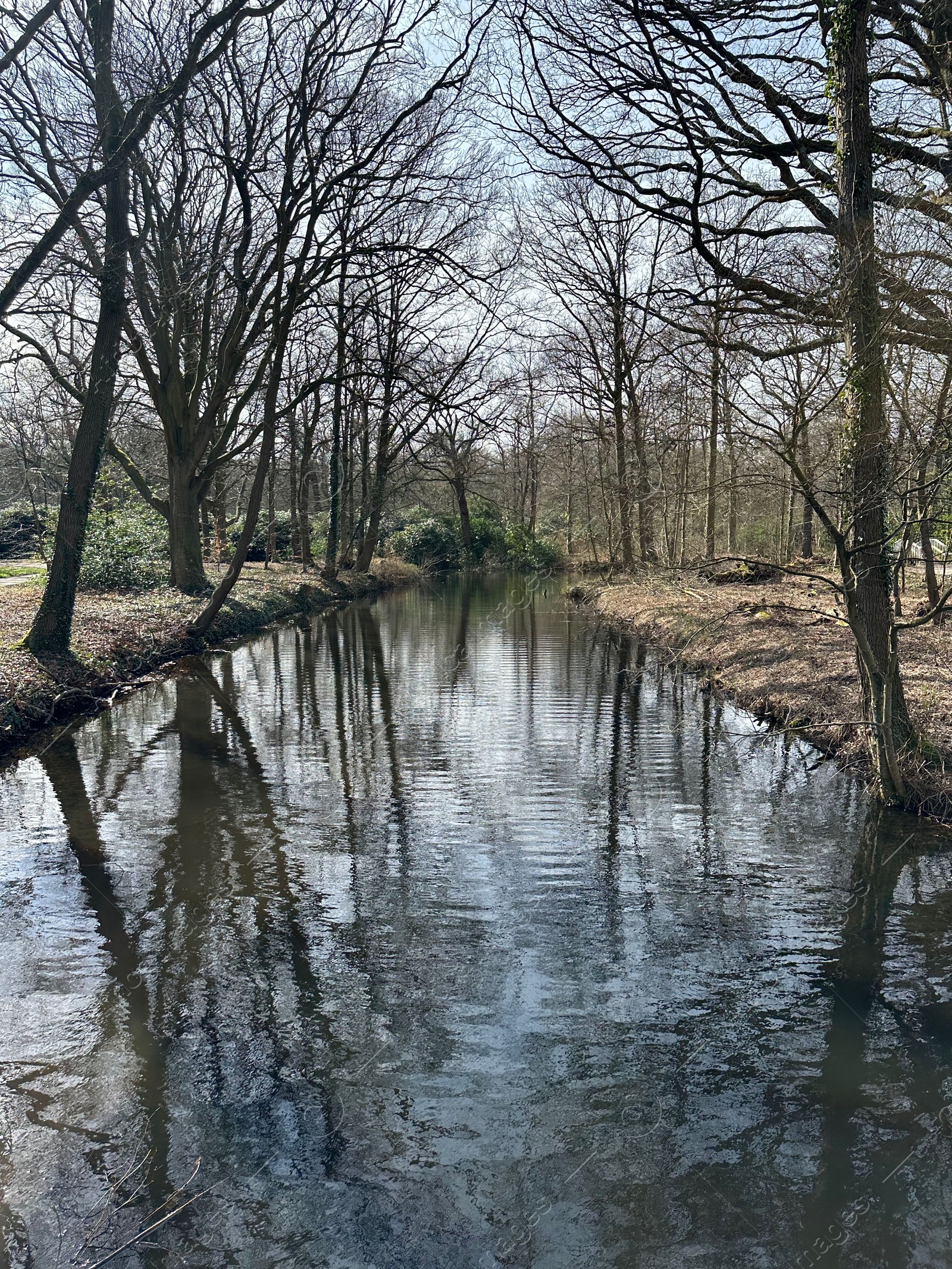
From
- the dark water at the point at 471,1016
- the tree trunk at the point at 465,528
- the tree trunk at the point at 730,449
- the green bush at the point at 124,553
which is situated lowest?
the dark water at the point at 471,1016

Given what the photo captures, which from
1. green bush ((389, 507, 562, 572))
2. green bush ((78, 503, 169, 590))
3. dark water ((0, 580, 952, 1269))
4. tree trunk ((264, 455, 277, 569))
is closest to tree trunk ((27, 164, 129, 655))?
dark water ((0, 580, 952, 1269))

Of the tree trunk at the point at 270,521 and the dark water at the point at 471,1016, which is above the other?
the tree trunk at the point at 270,521

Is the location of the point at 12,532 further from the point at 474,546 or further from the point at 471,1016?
the point at 471,1016

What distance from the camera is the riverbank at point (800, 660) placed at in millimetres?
8102

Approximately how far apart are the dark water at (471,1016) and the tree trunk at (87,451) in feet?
10.4

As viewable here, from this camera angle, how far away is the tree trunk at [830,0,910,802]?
764 centimetres

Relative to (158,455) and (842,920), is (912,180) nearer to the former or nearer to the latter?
(842,920)

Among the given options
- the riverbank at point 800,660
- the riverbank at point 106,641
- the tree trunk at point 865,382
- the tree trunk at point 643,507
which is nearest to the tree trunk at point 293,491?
the riverbank at point 106,641

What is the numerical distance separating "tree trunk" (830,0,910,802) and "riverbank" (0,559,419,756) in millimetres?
8679

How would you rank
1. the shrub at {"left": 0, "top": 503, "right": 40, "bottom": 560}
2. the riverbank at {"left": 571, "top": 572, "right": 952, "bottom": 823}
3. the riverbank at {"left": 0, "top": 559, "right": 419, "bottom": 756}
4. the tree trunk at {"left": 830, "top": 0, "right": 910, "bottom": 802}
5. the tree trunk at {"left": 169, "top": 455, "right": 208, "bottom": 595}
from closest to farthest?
the tree trunk at {"left": 830, "top": 0, "right": 910, "bottom": 802}, the riverbank at {"left": 571, "top": 572, "right": 952, "bottom": 823}, the riverbank at {"left": 0, "top": 559, "right": 419, "bottom": 756}, the tree trunk at {"left": 169, "top": 455, "right": 208, "bottom": 595}, the shrub at {"left": 0, "top": 503, "right": 40, "bottom": 560}

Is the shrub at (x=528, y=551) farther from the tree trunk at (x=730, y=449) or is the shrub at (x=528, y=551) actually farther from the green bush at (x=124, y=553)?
the green bush at (x=124, y=553)

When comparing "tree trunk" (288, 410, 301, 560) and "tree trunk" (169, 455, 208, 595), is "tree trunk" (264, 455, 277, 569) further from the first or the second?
"tree trunk" (169, 455, 208, 595)

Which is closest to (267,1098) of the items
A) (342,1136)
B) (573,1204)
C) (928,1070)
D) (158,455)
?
(342,1136)

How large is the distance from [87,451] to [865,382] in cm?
958
